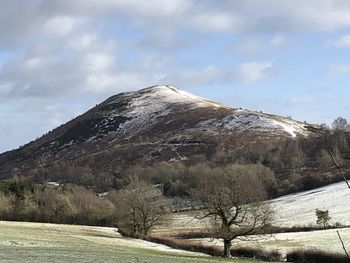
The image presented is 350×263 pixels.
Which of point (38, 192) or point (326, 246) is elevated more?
point (38, 192)

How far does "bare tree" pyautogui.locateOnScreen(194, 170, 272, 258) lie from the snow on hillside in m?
42.3

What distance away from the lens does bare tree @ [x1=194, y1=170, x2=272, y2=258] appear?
5459 cm

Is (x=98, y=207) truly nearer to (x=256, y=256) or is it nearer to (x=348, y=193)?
(x=348, y=193)

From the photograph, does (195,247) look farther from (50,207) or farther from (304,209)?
(304,209)

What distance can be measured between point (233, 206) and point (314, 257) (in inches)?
420

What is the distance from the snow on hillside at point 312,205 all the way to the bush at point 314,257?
151ft

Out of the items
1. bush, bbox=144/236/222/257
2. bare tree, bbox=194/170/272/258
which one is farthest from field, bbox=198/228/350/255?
bare tree, bbox=194/170/272/258

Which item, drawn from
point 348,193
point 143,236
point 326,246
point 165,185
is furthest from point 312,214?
point 165,185

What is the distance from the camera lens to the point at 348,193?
4980 inches

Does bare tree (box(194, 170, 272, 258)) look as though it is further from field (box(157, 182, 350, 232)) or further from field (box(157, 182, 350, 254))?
field (box(157, 182, 350, 232))

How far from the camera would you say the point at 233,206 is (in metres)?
55.8

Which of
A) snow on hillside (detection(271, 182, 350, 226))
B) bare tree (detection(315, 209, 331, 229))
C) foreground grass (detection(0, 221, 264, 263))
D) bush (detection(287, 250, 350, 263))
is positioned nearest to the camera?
foreground grass (detection(0, 221, 264, 263))

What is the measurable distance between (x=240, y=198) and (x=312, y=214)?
6212cm

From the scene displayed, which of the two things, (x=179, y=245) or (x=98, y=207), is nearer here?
(x=179, y=245)
